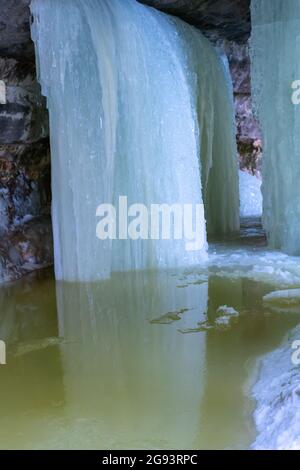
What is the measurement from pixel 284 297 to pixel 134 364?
171cm

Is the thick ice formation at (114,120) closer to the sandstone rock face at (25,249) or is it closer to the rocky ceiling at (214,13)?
the rocky ceiling at (214,13)

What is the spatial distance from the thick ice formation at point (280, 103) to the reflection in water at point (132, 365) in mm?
1575

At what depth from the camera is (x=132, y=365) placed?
3.05 meters

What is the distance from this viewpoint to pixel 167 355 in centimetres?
319

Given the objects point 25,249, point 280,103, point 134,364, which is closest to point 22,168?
point 25,249

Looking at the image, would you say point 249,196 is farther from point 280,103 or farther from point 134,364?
point 134,364

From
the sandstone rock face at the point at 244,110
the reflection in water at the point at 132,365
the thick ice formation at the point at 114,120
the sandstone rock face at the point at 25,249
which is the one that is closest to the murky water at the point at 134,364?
the reflection in water at the point at 132,365

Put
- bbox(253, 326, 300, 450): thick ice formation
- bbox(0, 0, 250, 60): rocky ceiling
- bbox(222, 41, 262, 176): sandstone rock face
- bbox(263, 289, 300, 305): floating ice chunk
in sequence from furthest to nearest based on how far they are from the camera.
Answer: bbox(222, 41, 262, 176): sandstone rock face
bbox(0, 0, 250, 60): rocky ceiling
bbox(263, 289, 300, 305): floating ice chunk
bbox(253, 326, 300, 450): thick ice formation

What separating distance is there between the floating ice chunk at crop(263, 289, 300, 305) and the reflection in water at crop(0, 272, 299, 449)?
4.3 inches

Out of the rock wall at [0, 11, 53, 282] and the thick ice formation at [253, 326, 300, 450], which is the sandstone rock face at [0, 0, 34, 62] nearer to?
the rock wall at [0, 11, 53, 282]

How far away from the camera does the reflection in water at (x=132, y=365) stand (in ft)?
7.46

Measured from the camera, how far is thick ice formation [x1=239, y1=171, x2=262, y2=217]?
11.2 m

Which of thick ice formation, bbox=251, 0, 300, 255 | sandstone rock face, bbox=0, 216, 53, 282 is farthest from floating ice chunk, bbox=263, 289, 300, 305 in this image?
sandstone rock face, bbox=0, 216, 53, 282
